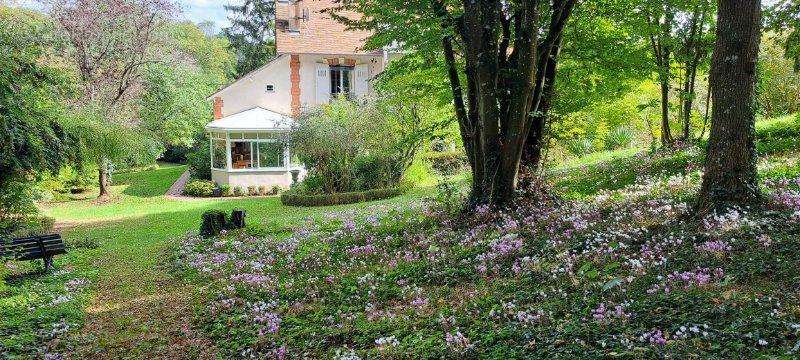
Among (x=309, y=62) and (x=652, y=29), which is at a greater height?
(x=309, y=62)

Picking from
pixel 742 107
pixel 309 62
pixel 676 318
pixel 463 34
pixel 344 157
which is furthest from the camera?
pixel 309 62

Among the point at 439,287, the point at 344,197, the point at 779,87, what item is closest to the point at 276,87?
the point at 344,197

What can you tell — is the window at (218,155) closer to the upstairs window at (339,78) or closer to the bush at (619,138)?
the upstairs window at (339,78)

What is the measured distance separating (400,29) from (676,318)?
6666mm

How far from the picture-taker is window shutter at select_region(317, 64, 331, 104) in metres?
30.3

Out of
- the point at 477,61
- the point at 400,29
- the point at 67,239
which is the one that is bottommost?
the point at 67,239

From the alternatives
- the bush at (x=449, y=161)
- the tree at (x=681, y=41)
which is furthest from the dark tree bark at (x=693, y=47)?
the bush at (x=449, y=161)

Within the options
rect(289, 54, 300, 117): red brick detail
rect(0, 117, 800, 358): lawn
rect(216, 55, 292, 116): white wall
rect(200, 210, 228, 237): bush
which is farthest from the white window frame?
rect(0, 117, 800, 358): lawn

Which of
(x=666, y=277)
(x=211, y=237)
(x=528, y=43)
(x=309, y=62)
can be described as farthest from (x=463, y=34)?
(x=309, y=62)

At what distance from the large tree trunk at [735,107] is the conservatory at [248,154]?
22947 mm

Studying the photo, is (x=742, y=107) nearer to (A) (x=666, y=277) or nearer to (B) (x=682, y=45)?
(A) (x=666, y=277)

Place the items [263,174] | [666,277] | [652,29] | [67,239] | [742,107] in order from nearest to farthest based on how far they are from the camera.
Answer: [666,277], [742,107], [652,29], [67,239], [263,174]

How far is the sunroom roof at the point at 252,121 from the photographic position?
2705cm

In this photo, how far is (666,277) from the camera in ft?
15.7
